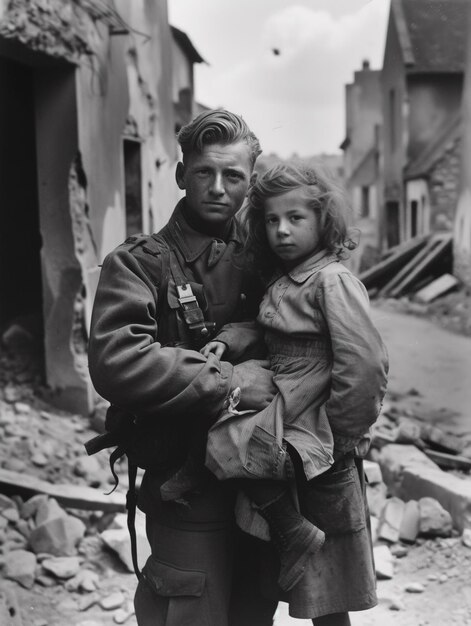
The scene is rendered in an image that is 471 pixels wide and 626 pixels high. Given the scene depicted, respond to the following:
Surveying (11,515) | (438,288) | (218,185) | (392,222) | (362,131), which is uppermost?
(362,131)

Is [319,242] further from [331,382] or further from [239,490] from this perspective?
[239,490]

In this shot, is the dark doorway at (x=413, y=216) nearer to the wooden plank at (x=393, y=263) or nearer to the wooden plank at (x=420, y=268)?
the wooden plank at (x=393, y=263)

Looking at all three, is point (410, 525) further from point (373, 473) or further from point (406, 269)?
point (406, 269)

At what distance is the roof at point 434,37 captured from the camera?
15.0 meters

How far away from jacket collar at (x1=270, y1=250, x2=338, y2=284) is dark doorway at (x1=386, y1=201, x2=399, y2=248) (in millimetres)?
16021

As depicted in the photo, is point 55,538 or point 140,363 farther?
point 55,538

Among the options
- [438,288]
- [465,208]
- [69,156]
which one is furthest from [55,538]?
[438,288]

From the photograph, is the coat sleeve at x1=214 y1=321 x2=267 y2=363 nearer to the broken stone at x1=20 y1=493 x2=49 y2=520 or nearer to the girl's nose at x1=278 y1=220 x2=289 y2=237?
the girl's nose at x1=278 y1=220 x2=289 y2=237

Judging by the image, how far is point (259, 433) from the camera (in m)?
1.89

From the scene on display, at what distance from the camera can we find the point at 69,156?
5.04 meters

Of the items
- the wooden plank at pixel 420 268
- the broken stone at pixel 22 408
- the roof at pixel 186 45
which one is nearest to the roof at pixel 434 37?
the wooden plank at pixel 420 268

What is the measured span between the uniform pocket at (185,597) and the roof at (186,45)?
259 inches

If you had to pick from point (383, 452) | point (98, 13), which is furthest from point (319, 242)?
point (98, 13)

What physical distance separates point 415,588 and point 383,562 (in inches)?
9.1
